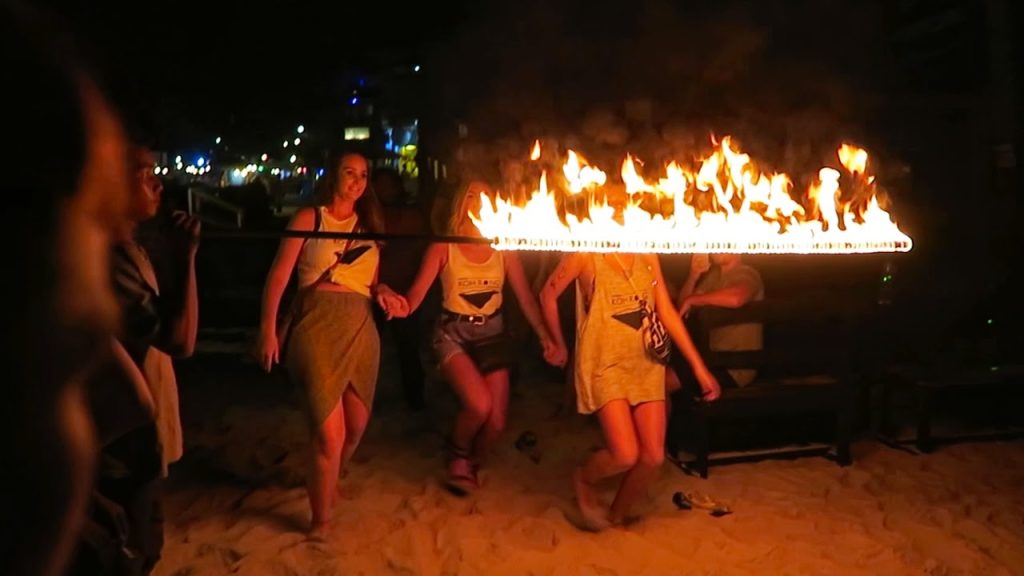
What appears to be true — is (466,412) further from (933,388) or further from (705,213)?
(933,388)

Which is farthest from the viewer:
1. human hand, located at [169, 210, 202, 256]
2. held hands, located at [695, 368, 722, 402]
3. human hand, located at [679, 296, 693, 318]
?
human hand, located at [679, 296, 693, 318]

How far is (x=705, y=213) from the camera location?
4.07m

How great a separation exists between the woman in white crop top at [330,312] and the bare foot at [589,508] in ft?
4.42

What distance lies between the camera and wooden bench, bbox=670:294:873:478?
260 inches

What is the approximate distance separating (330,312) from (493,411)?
144 centimetres

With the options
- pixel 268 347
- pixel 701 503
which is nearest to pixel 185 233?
pixel 268 347

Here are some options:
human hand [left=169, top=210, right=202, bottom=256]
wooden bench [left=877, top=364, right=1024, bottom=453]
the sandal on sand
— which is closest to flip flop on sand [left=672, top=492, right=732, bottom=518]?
the sandal on sand

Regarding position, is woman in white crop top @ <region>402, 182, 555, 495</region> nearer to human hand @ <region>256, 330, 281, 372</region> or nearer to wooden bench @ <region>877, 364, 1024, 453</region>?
human hand @ <region>256, 330, 281, 372</region>

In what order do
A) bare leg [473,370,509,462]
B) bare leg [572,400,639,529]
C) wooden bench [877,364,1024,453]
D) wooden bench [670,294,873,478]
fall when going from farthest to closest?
wooden bench [877,364,1024,453] < wooden bench [670,294,873,478] < bare leg [473,370,509,462] < bare leg [572,400,639,529]

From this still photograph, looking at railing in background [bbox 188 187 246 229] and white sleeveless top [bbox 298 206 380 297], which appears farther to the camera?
railing in background [bbox 188 187 246 229]

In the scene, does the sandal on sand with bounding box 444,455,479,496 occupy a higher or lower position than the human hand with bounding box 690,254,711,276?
lower

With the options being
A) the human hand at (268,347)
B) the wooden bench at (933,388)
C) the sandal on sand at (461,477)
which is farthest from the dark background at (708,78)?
the human hand at (268,347)

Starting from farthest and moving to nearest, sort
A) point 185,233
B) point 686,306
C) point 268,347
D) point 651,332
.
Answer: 1. point 686,306
2. point 651,332
3. point 268,347
4. point 185,233

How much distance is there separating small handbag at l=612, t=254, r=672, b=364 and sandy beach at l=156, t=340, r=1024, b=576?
1057mm
